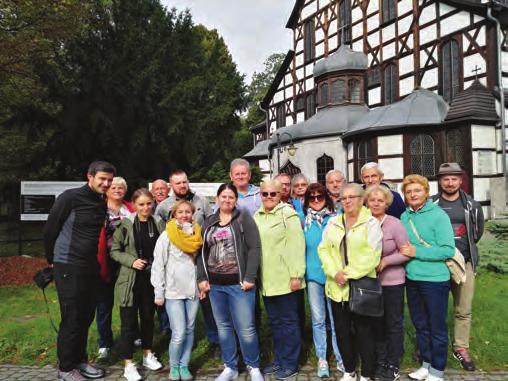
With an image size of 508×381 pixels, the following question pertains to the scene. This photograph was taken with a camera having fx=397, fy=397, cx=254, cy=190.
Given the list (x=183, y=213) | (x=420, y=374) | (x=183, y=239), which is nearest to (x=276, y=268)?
(x=183, y=239)

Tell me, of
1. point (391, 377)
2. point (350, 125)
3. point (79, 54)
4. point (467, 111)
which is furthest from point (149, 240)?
point (350, 125)

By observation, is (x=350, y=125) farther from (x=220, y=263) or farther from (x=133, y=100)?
(x=220, y=263)

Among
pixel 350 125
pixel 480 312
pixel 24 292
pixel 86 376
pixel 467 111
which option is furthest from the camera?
pixel 350 125

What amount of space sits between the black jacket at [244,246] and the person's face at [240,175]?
551mm

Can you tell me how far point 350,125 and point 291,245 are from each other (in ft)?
49.0

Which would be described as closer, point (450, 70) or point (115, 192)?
point (115, 192)

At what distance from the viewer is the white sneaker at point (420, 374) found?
11.6 ft

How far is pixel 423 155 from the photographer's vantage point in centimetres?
1488

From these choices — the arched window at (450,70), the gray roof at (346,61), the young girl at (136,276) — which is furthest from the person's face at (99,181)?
the gray roof at (346,61)

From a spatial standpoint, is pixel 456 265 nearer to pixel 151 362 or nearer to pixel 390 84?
pixel 151 362

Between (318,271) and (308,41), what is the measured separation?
21.1 metres

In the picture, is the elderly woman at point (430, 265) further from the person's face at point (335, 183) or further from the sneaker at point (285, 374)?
the sneaker at point (285, 374)

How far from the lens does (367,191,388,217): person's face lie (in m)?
3.40

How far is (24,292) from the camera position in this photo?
7191mm
